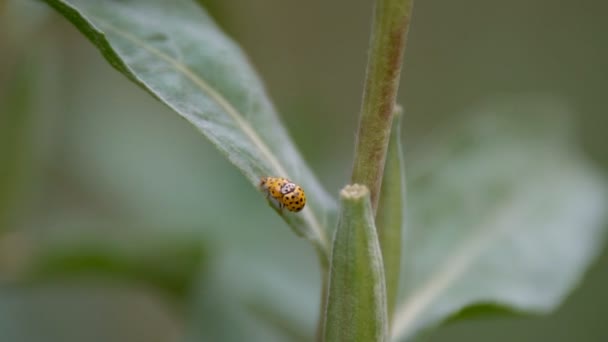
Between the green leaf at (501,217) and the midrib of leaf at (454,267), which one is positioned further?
the green leaf at (501,217)

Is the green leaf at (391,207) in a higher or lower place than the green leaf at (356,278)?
higher

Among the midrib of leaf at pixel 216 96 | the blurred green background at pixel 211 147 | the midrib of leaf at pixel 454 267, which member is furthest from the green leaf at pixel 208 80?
the blurred green background at pixel 211 147

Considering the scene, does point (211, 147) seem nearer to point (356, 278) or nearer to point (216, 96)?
point (216, 96)

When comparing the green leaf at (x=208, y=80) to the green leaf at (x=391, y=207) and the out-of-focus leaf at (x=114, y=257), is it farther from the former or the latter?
the out-of-focus leaf at (x=114, y=257)

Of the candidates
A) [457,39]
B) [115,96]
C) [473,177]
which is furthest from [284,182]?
[457,39]

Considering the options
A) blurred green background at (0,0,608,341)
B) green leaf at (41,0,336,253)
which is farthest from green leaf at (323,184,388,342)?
blurred green background at (0,0,608,341)

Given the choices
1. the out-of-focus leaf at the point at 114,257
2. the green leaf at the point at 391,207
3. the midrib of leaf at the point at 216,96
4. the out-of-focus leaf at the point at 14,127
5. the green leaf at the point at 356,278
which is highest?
the out-of-focus leaf at the point at 14,127

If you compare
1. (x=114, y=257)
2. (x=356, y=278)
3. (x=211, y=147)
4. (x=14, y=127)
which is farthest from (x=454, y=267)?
(x=211, y=147)

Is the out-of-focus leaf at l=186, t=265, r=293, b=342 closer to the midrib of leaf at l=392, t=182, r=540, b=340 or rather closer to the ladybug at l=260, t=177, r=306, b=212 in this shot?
the midrib of leaf at l=392, t=182, r=540, b=340

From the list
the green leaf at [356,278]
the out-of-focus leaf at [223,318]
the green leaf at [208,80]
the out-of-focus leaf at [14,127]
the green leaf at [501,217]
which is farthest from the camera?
the out-of-focus leaf at [223,318]
